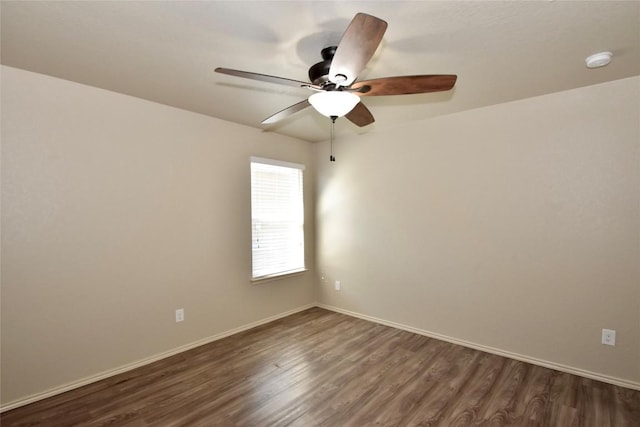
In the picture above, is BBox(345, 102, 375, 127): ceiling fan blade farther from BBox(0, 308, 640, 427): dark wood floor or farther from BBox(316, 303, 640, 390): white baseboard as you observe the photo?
BBox(316, 303, 640, 390): white baseboard

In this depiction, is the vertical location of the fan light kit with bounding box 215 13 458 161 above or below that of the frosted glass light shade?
above

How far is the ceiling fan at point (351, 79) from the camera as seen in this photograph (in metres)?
1.32

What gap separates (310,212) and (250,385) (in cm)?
246

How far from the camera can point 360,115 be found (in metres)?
2.19

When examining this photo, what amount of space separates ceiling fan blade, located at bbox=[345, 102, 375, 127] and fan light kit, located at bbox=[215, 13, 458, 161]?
23 cm

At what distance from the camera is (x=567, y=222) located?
2555mm

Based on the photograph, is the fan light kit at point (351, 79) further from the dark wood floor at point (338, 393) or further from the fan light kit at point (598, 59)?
the dark wood floor at point (338, 393)

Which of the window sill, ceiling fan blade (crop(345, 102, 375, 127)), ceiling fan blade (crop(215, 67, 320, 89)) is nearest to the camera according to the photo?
ceiling fan blade (crop(215, 67, 320, 89))

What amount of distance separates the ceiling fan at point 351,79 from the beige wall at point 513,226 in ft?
5.06

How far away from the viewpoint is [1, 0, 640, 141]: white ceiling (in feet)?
5.09

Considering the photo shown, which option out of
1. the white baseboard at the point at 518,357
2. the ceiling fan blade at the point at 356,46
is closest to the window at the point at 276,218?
the white baseboard at the point at 518,357

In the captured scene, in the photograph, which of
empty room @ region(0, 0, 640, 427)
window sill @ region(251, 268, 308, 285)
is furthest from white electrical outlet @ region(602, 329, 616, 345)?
window sill @ region(251, 268, 308, 285)

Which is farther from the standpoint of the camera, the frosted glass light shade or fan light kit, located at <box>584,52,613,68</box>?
fan light kit, located at <box>584,52,613,68</box>

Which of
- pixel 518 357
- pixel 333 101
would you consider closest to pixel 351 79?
pixel 333 101
